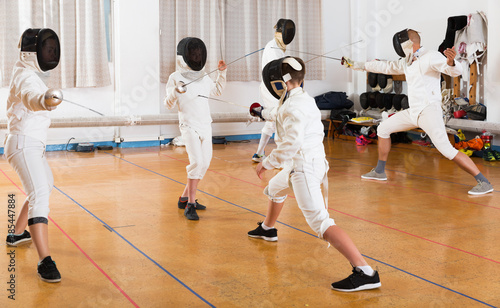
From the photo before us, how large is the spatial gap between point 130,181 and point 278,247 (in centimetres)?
252

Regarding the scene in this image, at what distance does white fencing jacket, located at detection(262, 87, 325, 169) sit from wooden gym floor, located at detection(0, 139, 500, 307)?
2.01 ft

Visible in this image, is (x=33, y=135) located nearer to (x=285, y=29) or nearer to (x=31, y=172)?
(x=31, y=172)

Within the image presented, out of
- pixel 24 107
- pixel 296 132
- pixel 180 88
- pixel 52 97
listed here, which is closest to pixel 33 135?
pixel 24 107

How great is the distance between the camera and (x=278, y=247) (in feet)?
11.3

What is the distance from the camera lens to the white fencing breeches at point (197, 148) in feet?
13.5

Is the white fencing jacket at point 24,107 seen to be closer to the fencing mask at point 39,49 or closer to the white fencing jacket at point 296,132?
the fencing mask at point 39,49

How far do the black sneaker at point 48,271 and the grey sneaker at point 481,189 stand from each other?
3466mm

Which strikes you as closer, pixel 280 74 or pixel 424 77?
pixel 280 74

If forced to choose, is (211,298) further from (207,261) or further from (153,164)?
(153,164)

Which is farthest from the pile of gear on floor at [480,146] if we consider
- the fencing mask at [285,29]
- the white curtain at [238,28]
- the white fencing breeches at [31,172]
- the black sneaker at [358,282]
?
the white fencing breeches at [31,172]

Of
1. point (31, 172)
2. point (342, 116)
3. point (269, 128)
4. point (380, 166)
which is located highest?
point (342, 116)

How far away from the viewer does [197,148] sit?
4137 mm

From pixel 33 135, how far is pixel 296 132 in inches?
53.4

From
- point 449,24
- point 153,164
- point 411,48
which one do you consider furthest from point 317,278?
point 449,24
